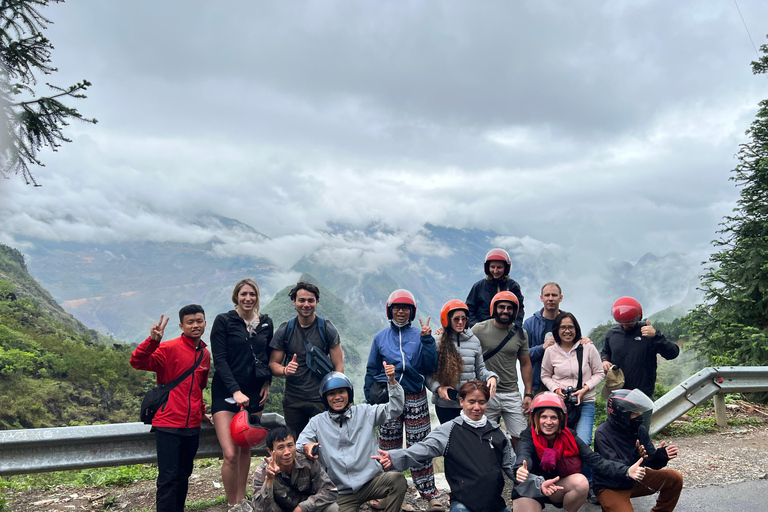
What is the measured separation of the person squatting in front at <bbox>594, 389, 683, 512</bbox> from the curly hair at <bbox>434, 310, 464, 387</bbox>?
57.2 inches

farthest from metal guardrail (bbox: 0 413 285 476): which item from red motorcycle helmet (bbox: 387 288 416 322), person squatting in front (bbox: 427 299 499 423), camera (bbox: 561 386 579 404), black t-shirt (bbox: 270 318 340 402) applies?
camera (bbox: 561 386 579 404)

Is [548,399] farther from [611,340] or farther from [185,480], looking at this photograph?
[185,480]

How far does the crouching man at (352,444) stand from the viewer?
14.3ft

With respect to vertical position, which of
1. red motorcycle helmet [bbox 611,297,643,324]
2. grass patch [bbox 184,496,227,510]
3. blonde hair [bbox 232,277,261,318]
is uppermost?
blonde hair [bbox 232,277,261,318]

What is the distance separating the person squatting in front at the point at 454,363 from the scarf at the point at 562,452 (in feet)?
2.79

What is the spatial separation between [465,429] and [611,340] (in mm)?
2533

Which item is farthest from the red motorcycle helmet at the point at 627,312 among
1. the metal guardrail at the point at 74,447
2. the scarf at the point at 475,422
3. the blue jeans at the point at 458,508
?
the metal guardrail at the point at 74,447

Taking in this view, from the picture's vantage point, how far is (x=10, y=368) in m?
15.7

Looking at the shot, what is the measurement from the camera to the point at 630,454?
4.38 meters

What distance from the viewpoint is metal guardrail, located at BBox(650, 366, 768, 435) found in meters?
6.84

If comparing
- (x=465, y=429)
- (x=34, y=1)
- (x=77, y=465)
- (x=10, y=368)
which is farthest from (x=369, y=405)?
(x=10, y=368)

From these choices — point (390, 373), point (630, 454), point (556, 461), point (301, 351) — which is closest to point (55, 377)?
point (301, 351)

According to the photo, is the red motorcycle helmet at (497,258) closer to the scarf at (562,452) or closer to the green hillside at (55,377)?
the scarf at (562,452)

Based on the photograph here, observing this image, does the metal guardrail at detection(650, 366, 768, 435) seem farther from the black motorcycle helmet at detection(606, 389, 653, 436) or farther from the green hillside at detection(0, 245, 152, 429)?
the green hillside at detection(0, 245, 152, 429)
